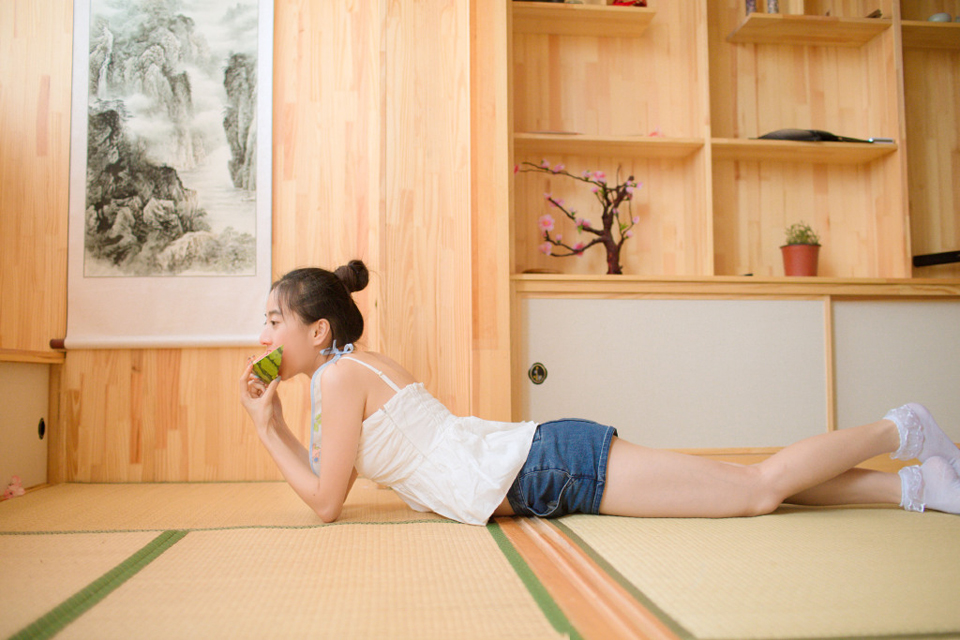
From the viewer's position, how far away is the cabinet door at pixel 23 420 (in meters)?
2.04

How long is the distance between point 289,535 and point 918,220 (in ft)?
9.22

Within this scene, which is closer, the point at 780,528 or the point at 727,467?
the point at 780,528

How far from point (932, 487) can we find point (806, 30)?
196 centimetres

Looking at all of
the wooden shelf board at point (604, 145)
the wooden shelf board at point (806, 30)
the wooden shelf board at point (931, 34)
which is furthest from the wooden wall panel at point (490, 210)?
the wooden shelf board at point (931, 34)

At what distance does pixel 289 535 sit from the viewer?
1418mm

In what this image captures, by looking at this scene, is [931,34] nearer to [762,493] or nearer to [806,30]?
[806,30]

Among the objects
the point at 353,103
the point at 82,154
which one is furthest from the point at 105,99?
the point at 353,103

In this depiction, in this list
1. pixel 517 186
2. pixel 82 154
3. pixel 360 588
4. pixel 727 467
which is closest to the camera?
pixel 360 588

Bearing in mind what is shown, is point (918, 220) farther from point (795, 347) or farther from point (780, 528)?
point (780, 528)

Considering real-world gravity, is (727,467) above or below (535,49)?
below

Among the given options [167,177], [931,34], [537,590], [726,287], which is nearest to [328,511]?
[537,590]

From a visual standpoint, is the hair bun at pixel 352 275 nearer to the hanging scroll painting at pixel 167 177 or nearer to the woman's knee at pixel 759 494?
the hanging scroll painting at pixel 167 177

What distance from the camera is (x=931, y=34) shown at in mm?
2824

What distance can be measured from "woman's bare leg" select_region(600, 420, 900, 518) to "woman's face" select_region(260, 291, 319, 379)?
0.73 meters
